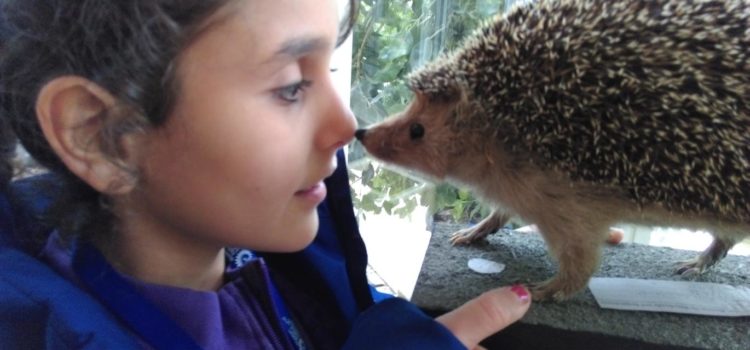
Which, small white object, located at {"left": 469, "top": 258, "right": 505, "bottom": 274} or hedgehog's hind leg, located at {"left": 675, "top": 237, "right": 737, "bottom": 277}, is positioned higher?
hedgehog's hind leg, located at {"left": 675, "top": 237, "right": 737, "bottom": 277}

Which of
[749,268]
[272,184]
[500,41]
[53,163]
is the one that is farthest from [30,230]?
[749,268]

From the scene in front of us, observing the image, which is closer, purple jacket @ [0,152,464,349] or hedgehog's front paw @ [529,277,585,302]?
purple jacket @ [0,152,464,349]

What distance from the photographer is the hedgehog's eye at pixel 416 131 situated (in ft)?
2.77

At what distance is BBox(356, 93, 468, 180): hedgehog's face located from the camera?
2.73 feet

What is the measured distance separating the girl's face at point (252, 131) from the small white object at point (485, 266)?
0.39m

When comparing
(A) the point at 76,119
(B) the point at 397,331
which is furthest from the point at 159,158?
(B) the point at 397,331

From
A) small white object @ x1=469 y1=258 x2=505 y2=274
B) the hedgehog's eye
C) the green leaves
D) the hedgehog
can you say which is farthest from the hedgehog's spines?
the green leaves

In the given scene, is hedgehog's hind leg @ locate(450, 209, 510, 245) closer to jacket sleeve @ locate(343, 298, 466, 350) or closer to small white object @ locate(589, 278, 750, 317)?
small white object @ locate(589, 278, 750, 317)

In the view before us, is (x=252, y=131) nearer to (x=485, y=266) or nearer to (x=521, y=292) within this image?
(x=521, y=292)

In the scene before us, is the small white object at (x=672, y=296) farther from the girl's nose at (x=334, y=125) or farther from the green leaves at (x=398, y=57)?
the girl's nose at (x=334, y=125)

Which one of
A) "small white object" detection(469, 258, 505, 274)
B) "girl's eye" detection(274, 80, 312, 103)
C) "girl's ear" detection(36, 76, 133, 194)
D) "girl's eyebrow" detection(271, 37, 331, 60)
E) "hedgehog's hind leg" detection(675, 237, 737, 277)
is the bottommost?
"small white object" detection(469, 258, 505, 274)

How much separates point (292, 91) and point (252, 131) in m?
0.05

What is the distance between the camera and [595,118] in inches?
27.5

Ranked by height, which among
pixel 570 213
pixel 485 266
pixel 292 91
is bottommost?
pixel 485 266
